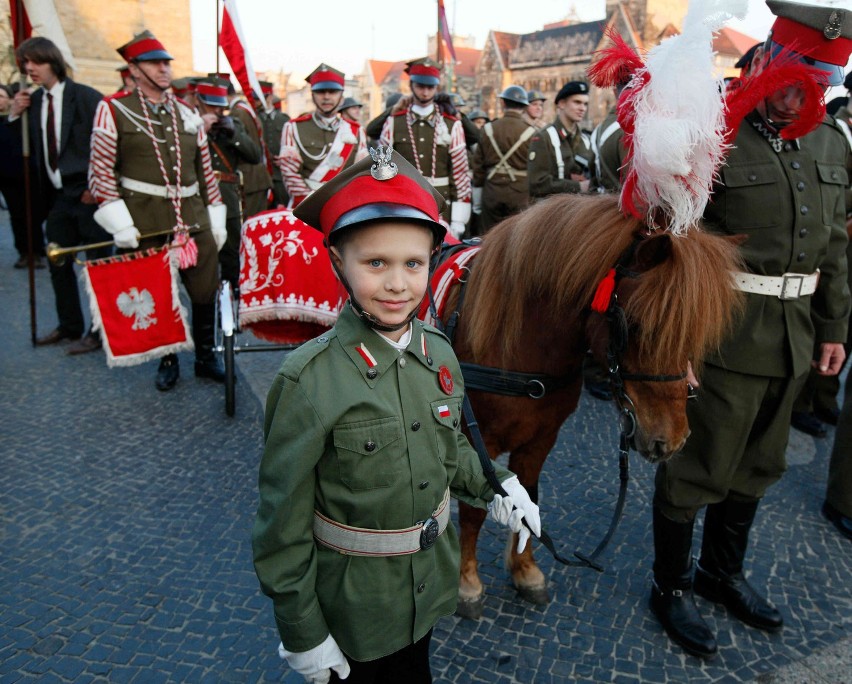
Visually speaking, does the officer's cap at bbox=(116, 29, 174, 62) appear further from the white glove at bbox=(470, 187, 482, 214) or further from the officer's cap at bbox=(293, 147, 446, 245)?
the white glove at bbox=(470, 187, 482, 214)

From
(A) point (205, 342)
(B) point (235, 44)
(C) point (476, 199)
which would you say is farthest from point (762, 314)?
(C) point (476, 199)

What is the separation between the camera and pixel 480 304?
230cm

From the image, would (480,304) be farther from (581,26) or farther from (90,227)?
(581,26)

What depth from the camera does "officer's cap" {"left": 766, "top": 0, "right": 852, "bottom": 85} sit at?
6.80 feet

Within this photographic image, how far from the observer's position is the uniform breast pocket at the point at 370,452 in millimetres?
1451

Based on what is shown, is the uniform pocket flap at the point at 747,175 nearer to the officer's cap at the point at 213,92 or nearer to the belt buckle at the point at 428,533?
the belt buckle at the point at 428,533

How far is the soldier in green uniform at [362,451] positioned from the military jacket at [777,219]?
4.26 feet

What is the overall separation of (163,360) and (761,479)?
171 inches

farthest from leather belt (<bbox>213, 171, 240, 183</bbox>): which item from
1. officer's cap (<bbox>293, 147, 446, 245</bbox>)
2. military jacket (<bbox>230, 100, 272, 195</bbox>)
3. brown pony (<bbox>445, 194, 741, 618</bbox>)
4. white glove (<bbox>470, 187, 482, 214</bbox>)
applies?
officer's cap (<bbox>293, 147, 446, 245</bbox>)

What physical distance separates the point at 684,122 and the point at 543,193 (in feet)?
12.9

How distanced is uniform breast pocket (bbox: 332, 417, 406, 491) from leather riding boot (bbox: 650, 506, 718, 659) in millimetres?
1567

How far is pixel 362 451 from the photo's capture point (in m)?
1.46

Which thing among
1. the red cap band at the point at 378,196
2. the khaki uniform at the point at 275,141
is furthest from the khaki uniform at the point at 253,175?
the red cap band at the point at 378,196

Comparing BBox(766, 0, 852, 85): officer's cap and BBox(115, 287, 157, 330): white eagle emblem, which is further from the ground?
BBox(766, 0, 852, 85): officer's cap
